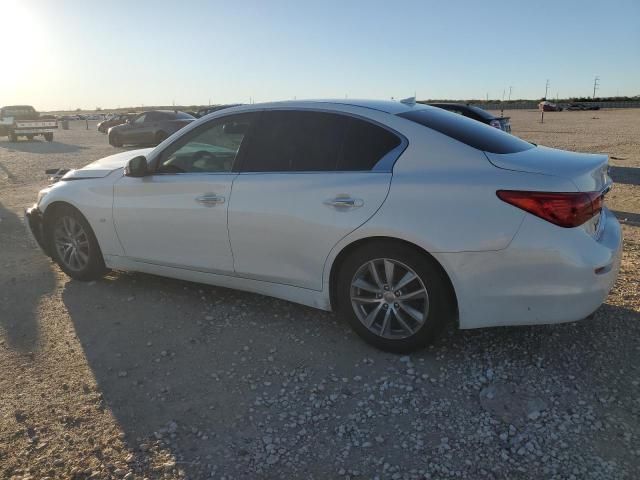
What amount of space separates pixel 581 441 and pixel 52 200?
4778 millimetres

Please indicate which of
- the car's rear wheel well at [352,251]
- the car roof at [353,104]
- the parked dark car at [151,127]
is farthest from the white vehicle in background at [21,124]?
the car's rear wheel well at [352,251]

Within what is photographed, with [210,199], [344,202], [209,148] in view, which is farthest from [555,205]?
[209,148]

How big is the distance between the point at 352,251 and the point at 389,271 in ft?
0.95

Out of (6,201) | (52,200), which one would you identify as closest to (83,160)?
(6,201)

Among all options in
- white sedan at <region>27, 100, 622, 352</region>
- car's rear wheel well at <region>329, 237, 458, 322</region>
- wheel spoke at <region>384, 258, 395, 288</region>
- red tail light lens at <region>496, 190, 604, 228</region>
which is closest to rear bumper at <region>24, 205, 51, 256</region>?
white sedan at <region>27, 100, 622, 352</region>

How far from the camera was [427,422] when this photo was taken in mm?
2848

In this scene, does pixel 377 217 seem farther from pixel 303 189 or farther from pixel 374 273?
pixel 303 189

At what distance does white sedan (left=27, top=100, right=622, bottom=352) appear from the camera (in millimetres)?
3020

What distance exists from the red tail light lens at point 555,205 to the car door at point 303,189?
0.82m

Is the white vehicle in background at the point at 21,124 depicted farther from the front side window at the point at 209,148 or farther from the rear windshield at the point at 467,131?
the rear windshield at the point at 467,131

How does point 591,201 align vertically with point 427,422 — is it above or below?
above

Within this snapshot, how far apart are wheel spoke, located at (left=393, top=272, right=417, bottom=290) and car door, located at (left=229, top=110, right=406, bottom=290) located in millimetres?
449

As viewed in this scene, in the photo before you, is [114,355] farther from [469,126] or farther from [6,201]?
[6,201]

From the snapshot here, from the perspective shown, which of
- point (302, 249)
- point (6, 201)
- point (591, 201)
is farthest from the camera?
point (6, 201)
